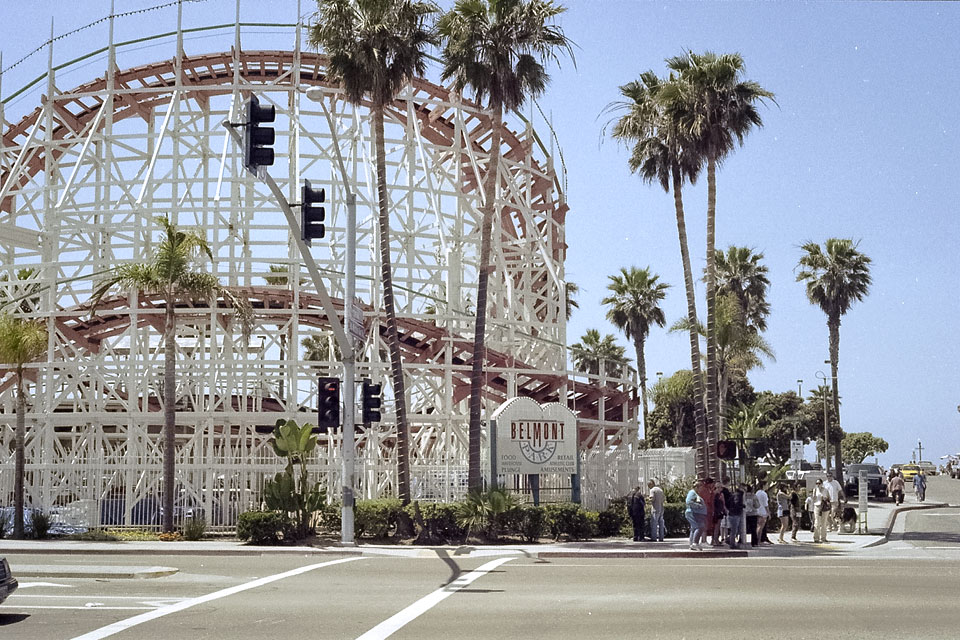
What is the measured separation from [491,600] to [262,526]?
1185 cm

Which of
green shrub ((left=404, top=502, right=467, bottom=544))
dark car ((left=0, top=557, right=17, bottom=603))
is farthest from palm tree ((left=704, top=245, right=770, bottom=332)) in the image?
dark car ((left=0, top=557, right=17, bottom=603))

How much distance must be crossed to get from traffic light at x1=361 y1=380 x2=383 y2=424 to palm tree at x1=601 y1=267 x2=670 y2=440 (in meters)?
35.1

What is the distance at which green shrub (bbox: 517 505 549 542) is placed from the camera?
26375 millimetres

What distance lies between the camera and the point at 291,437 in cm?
2720

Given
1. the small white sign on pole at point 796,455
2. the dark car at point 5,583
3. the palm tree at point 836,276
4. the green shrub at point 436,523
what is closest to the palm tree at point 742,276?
the palm tree at point 836,276

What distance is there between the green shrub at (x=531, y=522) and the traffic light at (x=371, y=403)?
4534 millimetres

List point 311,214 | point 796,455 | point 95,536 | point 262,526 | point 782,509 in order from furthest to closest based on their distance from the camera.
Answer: point 796,455 → point 782,509 → point 95,536 → point 262,526 → point 311,214

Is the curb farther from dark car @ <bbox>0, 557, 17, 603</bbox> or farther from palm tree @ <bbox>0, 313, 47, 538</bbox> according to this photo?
palm tree @ <bbox>0, 313, 47, 538</bbox>

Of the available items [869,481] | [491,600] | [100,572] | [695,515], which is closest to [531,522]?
[695,515]

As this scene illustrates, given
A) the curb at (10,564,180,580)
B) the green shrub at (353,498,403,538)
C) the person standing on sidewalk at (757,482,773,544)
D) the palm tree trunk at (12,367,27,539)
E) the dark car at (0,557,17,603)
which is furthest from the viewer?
the palm tree trunk at (12,367,27,539)

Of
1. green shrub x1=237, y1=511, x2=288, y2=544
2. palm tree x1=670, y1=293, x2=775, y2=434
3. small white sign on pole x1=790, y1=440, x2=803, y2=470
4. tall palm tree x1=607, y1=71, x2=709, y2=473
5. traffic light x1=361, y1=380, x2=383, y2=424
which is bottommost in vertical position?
green shrub x1=237, y1=511, x2=288, y2=544

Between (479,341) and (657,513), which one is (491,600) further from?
(479,341)

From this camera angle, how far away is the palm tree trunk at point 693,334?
99.9 ft

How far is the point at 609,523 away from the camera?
92.0 feet
